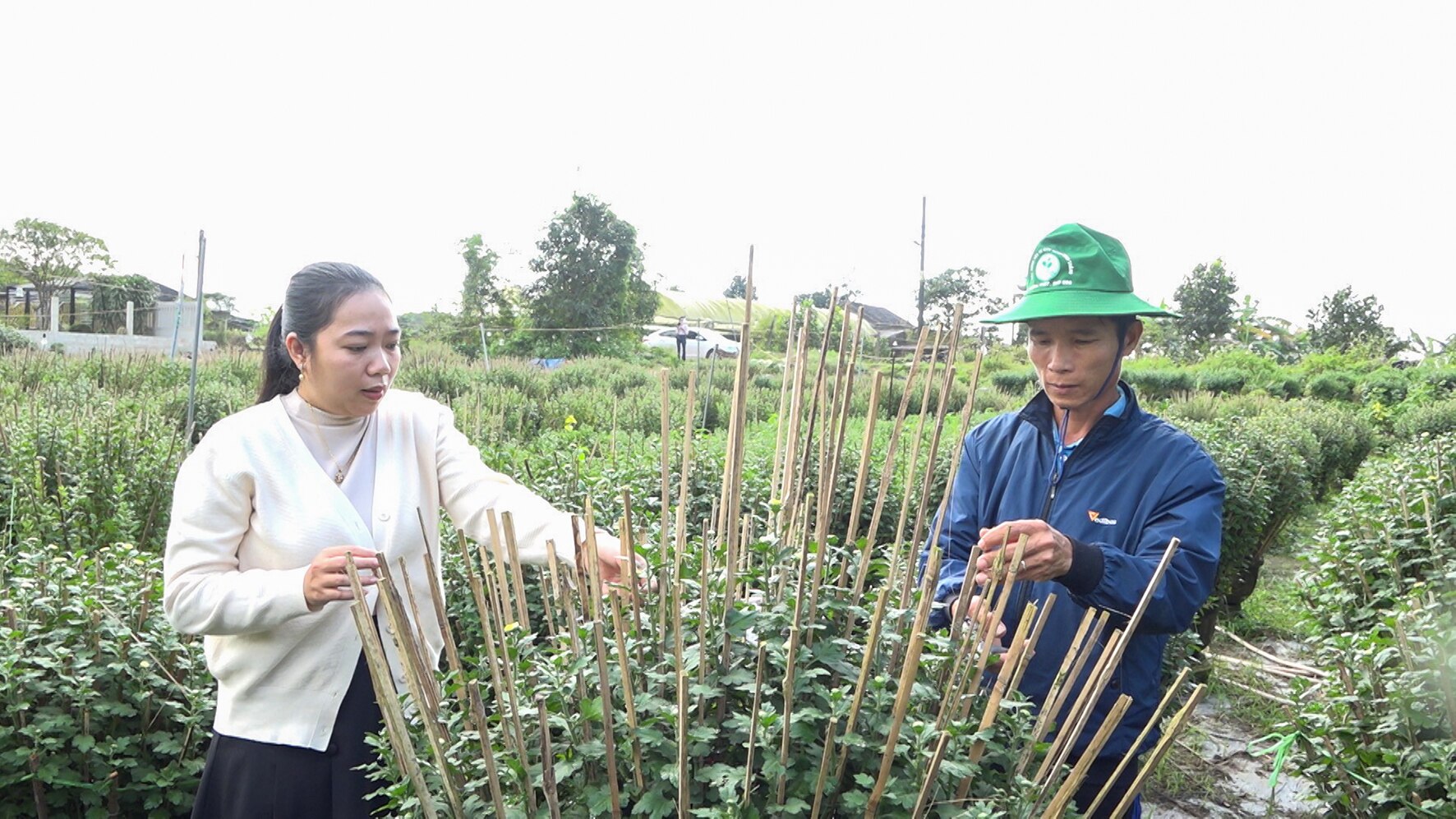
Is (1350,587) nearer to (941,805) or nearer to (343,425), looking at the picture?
(941,805)

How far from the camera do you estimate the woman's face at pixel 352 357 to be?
1994mm

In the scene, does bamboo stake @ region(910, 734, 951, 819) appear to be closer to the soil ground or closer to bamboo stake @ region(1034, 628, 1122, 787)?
bamboo stake @ region(1034, 628, 1122, 787)

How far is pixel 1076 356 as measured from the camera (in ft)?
6.56

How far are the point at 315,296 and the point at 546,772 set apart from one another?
1.20 meters

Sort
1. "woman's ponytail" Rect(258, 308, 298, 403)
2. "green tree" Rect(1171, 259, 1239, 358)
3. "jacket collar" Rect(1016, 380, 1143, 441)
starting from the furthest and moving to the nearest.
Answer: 1. "green tree" Rect(1171, 259, 1239, 358)
2. "woman's ponytail" Rect(258, 308, 298, 403)
3. "jacket collar" Rect(1016, 380, 1143, 441)

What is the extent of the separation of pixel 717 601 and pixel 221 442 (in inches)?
42.8

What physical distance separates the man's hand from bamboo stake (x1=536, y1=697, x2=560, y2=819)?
2.53 feet

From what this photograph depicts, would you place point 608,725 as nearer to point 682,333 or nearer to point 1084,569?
point 1084,569

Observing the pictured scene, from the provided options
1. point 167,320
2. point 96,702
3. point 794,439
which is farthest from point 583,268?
point 794,439

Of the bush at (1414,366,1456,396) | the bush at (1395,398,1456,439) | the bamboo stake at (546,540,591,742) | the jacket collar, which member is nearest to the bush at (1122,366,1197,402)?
the bush at (1414,366,1456,396)

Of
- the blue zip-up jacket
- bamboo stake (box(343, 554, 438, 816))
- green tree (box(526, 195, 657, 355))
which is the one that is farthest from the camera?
green tree (box(526, 195, 657, 355))

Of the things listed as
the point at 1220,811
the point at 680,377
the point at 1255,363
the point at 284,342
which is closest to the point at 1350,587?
the point at 1220,811

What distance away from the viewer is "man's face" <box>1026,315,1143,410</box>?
1993mm

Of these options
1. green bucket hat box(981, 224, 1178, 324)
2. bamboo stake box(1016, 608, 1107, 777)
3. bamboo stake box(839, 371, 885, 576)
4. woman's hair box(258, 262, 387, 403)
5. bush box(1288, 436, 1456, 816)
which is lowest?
bush box(1288, 436, 1456, 816)
